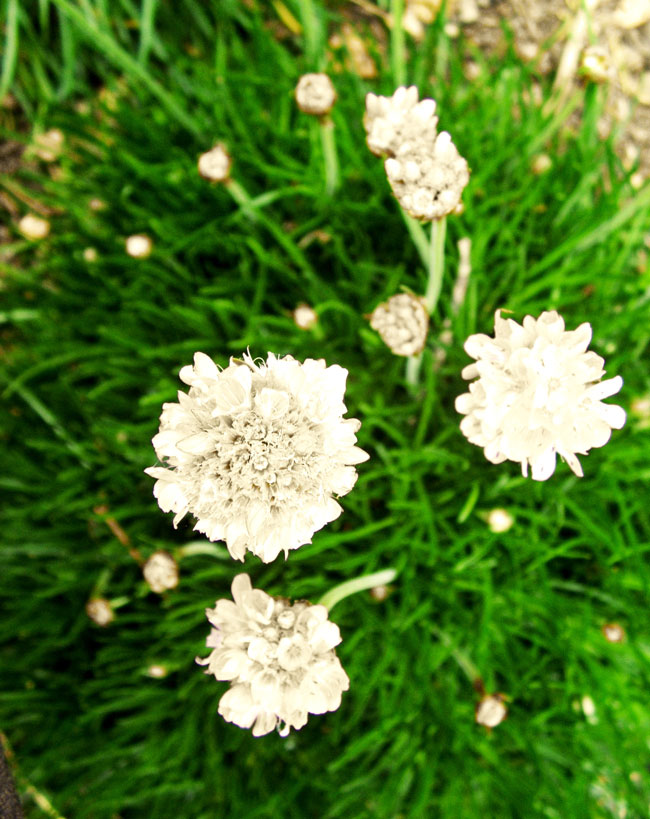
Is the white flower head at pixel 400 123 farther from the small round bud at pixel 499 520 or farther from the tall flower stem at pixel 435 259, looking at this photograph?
the small round bud at pixel 499 520

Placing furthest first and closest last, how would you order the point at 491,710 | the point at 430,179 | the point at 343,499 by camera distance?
1. the point at 343,499
2. the point at 491,710
3. the point at 430,179

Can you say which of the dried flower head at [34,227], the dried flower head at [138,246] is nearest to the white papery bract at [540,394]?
the dried flower head at [138,246]

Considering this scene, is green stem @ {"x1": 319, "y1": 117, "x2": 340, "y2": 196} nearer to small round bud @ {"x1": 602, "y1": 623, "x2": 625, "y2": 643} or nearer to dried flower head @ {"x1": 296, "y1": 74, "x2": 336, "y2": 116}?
dried flower head @ {"x1": 296, "y1": 74, "x2": 336, "y2": 116}

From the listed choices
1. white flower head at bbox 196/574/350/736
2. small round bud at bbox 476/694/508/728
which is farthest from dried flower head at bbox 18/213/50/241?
small round bud at bbox 476/694/508/728

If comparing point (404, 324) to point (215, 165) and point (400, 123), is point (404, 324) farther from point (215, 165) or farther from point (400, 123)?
point (215, 165)

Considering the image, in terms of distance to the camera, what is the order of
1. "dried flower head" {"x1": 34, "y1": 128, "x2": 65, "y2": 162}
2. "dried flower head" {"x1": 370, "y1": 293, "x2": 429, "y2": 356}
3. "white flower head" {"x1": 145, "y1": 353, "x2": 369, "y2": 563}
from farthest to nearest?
"dried flower head" {"x1": 34, "y1": 128, "x2": 65, "y2": 162}
"dried flower head" {"x1": 370, "y1": 293, "x2": 429, "y2": 356}
"white flower head" {"x1": 145, "y1": 353, "x2": 369, "y2": 563}

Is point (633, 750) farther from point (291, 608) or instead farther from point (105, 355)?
point (105, 355)

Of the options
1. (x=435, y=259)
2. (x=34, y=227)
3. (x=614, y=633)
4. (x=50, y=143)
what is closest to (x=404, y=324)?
(x=435, y=259)
